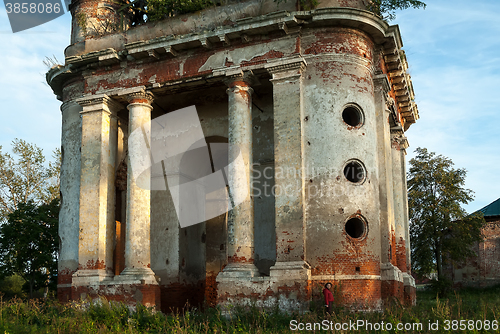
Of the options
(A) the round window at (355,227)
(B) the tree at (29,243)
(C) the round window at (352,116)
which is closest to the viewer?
(A) the round window at (355,227)

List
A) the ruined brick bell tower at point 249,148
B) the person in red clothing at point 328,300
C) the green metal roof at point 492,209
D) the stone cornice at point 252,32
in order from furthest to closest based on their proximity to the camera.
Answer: the green metal roof at point 492,209 < the stone cornice at point 252,32 < the ruined brick bell tower at point 249,148 < the person in red clothing at point 328,300

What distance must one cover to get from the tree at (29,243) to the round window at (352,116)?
15.8m

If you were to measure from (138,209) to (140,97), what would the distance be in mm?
3519

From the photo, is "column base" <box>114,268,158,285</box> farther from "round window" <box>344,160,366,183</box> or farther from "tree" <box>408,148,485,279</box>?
"tree" <box>408,148,485,279</box>

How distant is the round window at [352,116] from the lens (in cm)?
1421

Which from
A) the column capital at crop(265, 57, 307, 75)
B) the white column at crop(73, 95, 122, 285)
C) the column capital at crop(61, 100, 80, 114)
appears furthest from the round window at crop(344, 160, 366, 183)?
the column capital at crop(61, 100, 80, 114)

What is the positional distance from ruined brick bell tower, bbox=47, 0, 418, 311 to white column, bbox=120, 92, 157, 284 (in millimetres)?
41

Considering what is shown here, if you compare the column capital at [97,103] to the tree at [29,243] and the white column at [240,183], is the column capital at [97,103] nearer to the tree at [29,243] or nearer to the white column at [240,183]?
the white column at [240,183]

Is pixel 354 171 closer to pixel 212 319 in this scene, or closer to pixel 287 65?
pixel 287 65

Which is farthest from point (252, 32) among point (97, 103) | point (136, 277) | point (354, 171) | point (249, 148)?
point (136, 277)

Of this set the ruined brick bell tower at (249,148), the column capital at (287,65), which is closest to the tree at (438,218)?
the ruined brick bell tower at (249,148)

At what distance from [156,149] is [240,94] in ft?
15.9

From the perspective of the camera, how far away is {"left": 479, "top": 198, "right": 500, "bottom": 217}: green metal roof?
3538 cm

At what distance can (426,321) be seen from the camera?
9703mm
